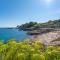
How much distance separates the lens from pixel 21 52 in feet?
10.8

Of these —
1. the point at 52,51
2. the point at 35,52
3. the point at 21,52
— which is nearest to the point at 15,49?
the point at 21,52

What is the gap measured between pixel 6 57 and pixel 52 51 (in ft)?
2.75

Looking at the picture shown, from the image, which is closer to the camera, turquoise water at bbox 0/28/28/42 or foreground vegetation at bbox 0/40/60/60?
foreground vegetation at bbox 0/40/60/60

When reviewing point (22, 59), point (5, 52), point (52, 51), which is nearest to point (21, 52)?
point (22, 59)

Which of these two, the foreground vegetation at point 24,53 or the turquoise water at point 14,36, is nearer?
the foreground vegetation at point 24,53

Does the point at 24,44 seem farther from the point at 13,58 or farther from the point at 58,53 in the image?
the point at 58,53

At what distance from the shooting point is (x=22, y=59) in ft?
10.6

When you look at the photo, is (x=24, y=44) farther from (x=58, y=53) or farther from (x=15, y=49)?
(x=58, y=53)

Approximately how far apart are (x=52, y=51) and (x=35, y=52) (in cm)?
32

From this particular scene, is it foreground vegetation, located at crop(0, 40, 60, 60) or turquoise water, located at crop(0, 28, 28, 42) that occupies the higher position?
foreground vegetation, located at crop(0, 40, 60, 60)

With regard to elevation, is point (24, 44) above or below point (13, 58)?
above

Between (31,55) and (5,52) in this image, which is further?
(5,52)

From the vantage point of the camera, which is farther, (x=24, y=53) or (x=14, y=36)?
(x=14, y=36)

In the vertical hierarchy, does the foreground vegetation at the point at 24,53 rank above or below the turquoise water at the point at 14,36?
above
